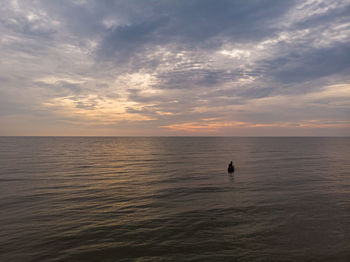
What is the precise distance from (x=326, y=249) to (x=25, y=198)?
2563 centimetres

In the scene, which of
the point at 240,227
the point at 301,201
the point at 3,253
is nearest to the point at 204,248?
the point at 240,227

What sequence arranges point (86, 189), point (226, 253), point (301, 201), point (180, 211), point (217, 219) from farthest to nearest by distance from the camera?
point (86, 189) < point (301, 201) < point (180, 211) < point (217, 219) < point (226, 253)

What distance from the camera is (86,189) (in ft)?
84.7

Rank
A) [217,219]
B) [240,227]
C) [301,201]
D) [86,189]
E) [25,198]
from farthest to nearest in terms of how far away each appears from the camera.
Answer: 1. [86,189]
2. [25,198]
3. [301,201]
4. [217,219]
5. [240,227]

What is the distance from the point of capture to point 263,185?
27391mm

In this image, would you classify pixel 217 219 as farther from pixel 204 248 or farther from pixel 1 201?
pixel 1 201

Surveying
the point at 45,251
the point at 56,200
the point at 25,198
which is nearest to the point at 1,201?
the point at 25,198

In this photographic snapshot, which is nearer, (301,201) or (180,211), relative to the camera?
(180,211)

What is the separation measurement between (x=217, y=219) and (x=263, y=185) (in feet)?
45.6

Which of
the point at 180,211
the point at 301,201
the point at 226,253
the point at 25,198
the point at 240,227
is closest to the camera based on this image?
the point at 226,253

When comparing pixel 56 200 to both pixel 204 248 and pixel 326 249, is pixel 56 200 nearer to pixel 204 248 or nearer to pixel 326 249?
pixel 204 248

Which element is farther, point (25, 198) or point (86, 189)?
point (86, 189)

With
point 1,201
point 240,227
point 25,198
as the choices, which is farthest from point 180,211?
point 1,201

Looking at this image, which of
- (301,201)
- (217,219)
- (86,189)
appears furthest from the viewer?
(86,189)
